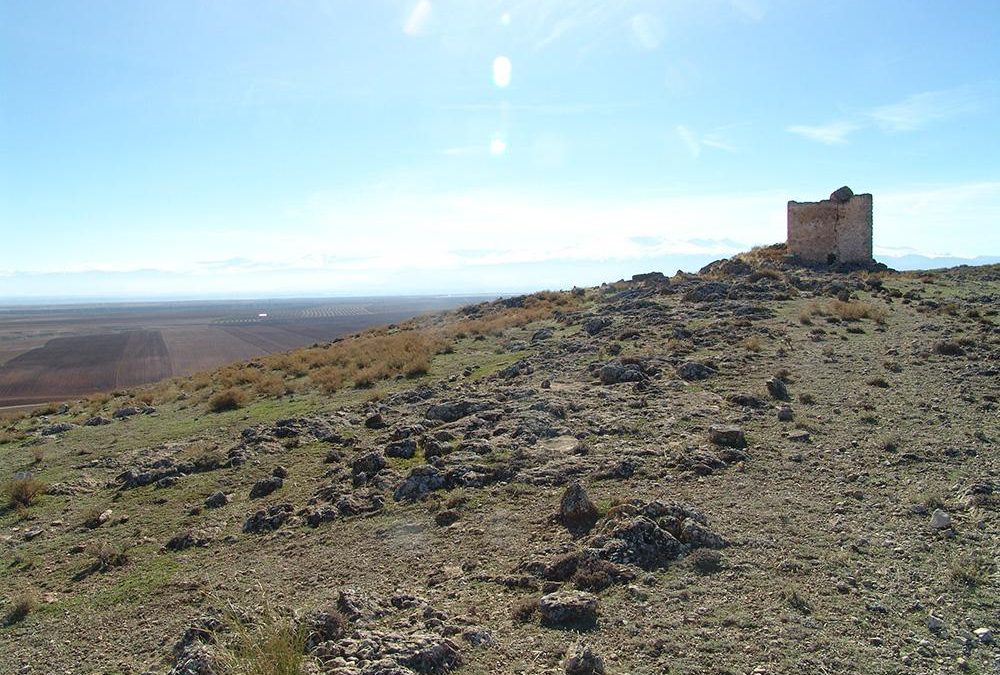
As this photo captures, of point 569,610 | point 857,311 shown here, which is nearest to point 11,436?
point 569,610

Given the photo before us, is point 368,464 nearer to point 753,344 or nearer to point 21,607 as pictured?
point 21,607

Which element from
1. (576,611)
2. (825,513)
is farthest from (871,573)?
(576,611)

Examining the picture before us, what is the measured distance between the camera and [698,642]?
5551 mm

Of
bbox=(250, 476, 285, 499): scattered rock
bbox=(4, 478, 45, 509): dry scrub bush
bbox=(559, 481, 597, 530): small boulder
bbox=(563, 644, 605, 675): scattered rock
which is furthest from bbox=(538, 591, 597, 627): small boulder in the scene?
bbox=(4, 478, 45, 509): dry scrub bush

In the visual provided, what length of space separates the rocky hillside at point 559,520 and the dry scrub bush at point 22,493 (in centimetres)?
4

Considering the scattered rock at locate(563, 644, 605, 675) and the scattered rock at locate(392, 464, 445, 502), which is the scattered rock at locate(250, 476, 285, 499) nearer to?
the scattered rock at locate(392, 464, 445, 502)

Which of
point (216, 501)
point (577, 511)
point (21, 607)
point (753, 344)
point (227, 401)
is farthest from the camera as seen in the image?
point (227, 401)

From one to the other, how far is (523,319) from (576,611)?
2122 cm

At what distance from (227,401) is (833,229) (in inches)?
1078

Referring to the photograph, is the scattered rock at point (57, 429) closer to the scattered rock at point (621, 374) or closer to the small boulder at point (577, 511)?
the scattered rock at point (621, 374)

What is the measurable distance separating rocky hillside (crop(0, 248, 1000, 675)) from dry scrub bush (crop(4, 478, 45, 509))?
4 centimetres

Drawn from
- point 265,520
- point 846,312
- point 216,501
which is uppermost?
point 846,312

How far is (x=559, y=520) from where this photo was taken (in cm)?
827

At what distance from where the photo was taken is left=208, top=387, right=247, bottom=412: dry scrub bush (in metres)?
19.4
